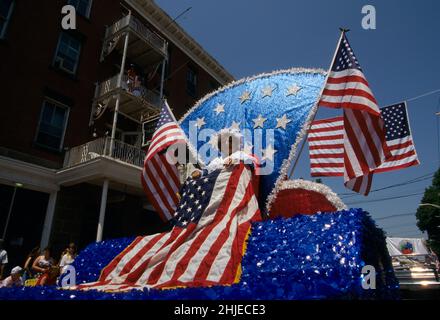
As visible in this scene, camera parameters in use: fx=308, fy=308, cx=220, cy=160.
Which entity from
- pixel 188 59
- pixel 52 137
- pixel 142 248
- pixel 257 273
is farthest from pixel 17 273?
pixel 188 59

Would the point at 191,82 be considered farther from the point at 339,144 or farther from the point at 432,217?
the point at 432,217

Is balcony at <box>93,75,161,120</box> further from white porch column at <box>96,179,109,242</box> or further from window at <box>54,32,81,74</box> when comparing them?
white porch column at <box>96,179,109,242</box>

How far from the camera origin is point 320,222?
2256mm

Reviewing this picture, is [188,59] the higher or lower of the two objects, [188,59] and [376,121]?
the higher

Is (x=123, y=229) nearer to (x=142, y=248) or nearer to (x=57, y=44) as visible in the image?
(x=57, y=44)

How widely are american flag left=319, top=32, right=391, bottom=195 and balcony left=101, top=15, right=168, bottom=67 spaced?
12297mm

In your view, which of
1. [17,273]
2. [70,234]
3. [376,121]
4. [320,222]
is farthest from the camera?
[70,234]

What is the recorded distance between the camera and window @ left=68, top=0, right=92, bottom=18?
13.4 m

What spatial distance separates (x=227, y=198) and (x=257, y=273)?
3.00 feet

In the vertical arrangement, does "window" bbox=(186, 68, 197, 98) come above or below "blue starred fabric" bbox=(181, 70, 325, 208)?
above

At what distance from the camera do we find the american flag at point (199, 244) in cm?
227

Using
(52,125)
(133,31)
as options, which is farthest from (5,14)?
(133,31)

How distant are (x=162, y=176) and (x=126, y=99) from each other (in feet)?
32.8

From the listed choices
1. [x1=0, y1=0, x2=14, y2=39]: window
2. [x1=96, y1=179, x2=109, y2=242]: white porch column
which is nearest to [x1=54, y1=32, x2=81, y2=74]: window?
[x1=0, y1=0, x2=14, y2=39]: window
